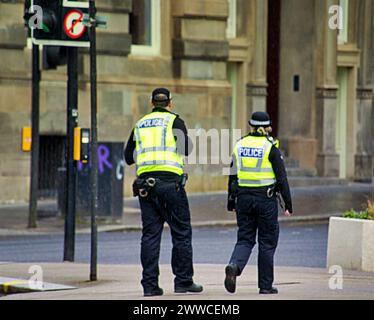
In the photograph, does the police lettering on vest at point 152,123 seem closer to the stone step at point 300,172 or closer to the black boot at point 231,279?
the black boot at point 231,279

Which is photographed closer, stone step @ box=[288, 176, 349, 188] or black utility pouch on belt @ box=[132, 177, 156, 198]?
black utility pouch on belt @ box=[132, 177, 156, 198]

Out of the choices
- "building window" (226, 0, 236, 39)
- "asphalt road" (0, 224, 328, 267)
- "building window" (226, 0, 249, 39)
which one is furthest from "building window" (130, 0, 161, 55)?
"asphalt road" (0, 224, 328, 267)

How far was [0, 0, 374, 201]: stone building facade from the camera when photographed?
84.2ft

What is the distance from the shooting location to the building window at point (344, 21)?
106 feet

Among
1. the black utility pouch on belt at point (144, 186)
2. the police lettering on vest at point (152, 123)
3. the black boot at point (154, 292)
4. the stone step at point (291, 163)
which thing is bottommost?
the stone step at point (291, 163)

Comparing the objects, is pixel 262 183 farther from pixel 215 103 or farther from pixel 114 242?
pixel 215 103

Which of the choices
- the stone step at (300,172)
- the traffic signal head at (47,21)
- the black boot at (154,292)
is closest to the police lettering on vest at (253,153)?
the black boot at (154,292)

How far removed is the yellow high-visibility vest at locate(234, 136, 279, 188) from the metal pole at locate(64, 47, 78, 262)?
3728mm

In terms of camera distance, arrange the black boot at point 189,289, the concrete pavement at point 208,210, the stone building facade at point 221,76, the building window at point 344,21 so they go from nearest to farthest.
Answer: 1. the black boot at point 189,289
2. the concrete pavement at point 208,210
3. the stone building facade at point 221,76
4. the building window at point 344,21

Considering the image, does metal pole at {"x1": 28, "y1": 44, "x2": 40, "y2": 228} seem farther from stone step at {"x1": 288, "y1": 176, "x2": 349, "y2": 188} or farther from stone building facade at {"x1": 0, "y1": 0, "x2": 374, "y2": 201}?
stone step at {"x1": 288, "y1": 176, "x2": 349, "y2": 188}

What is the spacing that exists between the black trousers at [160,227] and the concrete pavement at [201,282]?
21cm

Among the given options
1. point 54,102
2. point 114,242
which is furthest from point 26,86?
→ point 114,242

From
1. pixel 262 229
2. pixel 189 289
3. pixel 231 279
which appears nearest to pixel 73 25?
pixel 262 229

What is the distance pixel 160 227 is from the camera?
12688 millimetres
